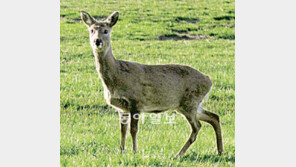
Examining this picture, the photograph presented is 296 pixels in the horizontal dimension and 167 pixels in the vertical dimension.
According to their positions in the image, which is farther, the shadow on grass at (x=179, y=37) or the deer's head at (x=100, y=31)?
the shadow on grass at (x=179, y=37)

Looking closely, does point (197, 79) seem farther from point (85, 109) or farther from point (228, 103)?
point (85, 109)

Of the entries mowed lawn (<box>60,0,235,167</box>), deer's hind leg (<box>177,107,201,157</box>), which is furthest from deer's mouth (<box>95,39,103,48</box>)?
deer's hind leg (<box>177,107,201,157</box>)

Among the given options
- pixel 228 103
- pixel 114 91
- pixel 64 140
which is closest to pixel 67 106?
pixel 64 140

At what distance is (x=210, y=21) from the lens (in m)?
11.2

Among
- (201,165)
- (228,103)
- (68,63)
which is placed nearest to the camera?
(201,165)

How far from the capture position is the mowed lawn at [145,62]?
28.0 feet

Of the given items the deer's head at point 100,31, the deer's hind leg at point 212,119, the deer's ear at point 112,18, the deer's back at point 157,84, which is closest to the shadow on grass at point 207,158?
the deer's hind leg at point 212,119

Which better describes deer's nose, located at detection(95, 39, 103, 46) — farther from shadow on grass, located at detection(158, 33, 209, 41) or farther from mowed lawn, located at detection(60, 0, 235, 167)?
shadow on grass, located at detection(158, 33, 209, 41)

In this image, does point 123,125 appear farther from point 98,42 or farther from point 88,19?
point 88,19

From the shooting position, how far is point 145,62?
10711 millimetres

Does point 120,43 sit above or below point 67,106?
above

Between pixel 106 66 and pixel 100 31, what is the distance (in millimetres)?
591

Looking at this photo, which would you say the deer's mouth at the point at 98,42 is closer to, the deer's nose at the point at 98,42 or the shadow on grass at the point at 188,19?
the deer's nose at the point at 98,42

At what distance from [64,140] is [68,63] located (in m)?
2.24
